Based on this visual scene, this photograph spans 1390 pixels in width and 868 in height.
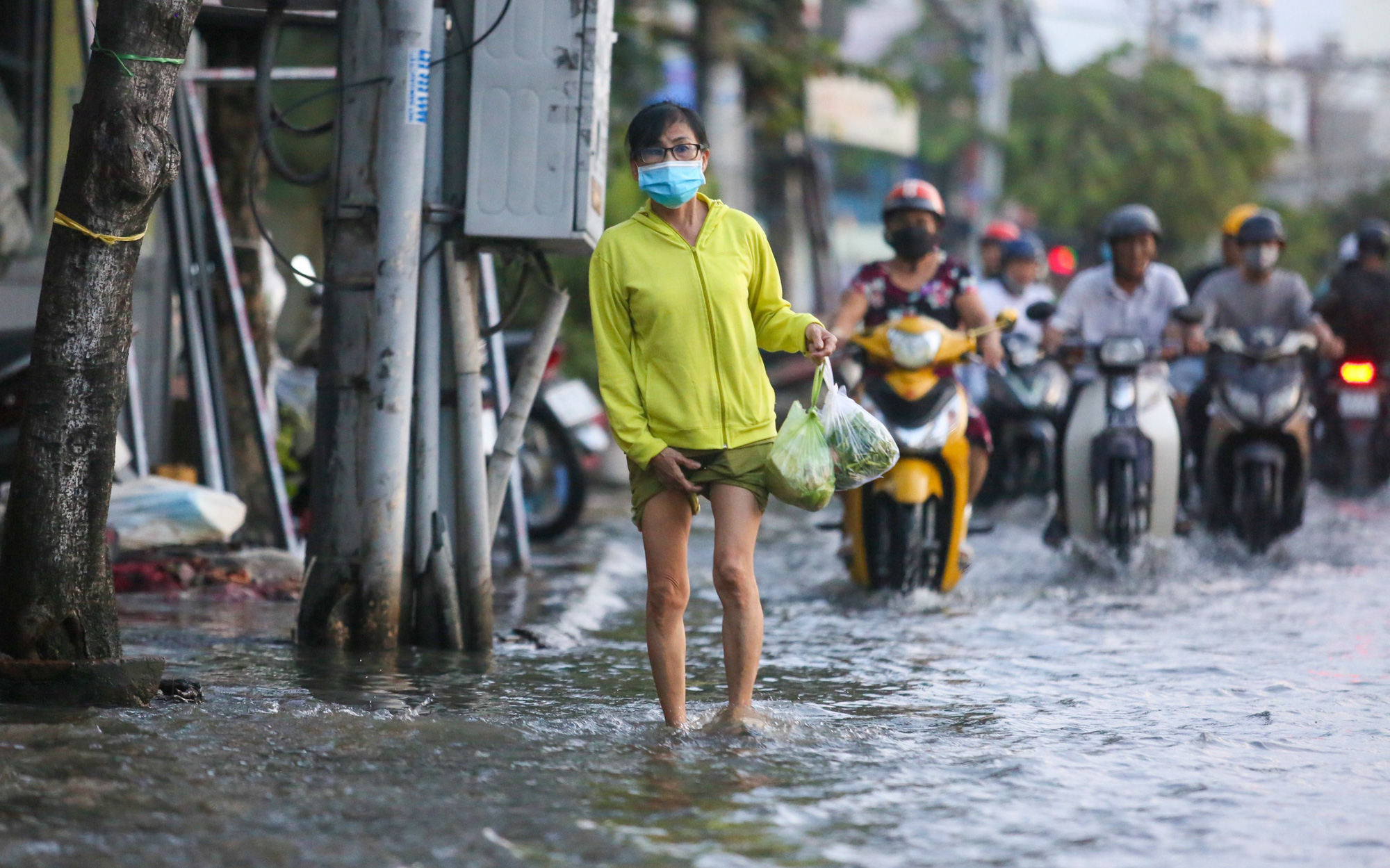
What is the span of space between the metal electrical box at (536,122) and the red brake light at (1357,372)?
8335 millimetres

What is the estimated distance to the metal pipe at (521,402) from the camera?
20.3 feet

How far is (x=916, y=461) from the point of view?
777 centimetres

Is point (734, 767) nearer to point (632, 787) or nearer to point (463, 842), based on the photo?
point (632, 787)

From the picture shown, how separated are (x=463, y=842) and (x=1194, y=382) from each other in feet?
29.0

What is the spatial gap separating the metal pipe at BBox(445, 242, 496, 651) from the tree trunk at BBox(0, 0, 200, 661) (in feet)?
4.81

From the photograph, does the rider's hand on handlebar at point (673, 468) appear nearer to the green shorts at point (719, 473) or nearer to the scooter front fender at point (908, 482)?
the green shorts at point (719, 473)

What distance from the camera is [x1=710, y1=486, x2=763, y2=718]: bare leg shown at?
4695mm

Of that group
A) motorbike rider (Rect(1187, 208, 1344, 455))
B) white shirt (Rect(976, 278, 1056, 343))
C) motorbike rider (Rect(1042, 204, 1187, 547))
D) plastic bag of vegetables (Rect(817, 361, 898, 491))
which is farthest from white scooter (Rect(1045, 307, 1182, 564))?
plastic bag of vegetables (Rect(817, 361, 898, 491))

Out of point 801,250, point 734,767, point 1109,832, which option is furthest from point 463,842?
point 801,250

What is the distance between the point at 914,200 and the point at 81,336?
4.22 metres

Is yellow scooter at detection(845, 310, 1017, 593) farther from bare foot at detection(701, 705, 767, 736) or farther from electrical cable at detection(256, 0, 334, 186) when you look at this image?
bare foot at detection(701, 705, 767, 736)

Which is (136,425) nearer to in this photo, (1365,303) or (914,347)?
(914,347)

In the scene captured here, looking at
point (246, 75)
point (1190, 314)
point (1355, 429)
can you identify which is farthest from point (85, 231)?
point (1355, 429)

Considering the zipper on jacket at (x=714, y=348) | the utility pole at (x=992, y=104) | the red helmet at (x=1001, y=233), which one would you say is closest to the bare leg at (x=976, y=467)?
the zipper on jacket at (x=714, y=348)
